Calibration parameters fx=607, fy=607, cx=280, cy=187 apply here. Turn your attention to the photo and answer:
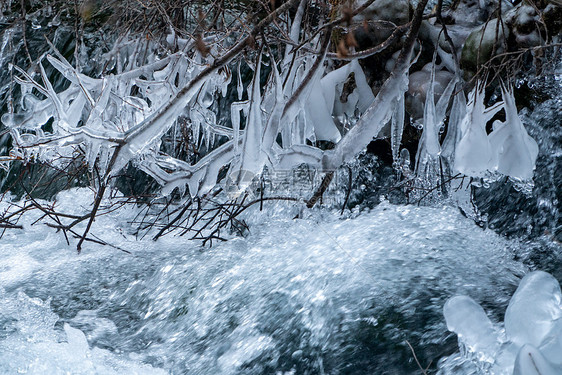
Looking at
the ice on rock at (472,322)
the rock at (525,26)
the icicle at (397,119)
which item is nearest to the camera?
the ice on rock at (472,322)

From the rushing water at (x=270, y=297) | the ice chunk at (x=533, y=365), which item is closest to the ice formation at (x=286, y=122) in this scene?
the rushing water at (x=270, y=297)

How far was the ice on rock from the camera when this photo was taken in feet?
4.87

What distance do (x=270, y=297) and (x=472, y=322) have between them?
118 cm

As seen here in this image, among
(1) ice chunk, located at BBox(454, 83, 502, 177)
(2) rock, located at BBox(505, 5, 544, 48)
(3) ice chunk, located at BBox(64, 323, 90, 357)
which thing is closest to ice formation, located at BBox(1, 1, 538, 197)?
(1) ice chunk, located at BBox(454, 83, 502, 177)

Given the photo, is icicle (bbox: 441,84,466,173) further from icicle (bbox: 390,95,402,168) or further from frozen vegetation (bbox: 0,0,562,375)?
icicle (bbox: 390,95,402,168)

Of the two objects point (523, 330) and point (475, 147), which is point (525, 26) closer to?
point (475, 147)

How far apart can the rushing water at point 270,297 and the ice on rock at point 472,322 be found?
0.40 metres

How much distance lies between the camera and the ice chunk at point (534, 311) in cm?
132

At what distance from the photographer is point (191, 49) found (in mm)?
3766

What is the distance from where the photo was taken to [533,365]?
1229 millimetres

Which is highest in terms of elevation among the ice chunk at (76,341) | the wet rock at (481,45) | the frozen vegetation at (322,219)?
the wet rock at (481,45)

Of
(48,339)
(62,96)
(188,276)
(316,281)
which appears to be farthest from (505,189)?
(62,96)


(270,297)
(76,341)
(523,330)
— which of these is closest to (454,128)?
(270,297)

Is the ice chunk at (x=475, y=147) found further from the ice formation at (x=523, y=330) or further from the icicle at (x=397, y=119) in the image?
the ice formation at (x=523, y=330)
